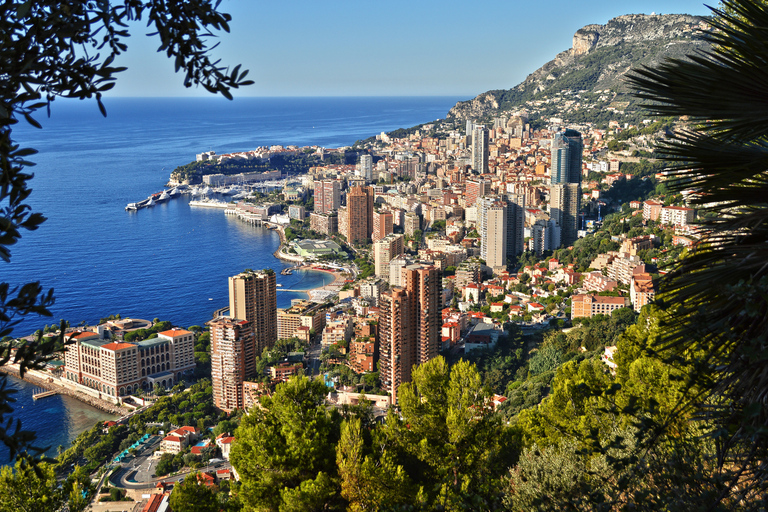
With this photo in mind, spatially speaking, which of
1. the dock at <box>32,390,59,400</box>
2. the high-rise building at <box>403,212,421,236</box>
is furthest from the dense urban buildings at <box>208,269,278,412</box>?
the high-rise building at <box>403,212,421,236</box>

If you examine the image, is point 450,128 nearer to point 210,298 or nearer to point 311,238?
point 311,238

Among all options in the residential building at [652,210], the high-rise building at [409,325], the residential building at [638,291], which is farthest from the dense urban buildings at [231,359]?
the residential building at [652,210]

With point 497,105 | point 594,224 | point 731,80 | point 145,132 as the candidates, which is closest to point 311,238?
point 594,224

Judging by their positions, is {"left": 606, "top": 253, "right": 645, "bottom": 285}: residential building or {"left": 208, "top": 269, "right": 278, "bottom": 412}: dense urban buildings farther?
{"left": 606, "top": 253, "right": 645, "bottom": 285}: residential building

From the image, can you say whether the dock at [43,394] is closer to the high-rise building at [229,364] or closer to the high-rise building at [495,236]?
the high-rise building at [229,364]

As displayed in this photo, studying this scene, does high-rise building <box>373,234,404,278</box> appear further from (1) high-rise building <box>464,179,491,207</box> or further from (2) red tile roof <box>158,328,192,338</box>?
(2) red tile roof <box>158,328,192,338</box>

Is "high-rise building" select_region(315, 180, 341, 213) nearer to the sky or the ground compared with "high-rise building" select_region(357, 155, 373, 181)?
nearer to the ground
